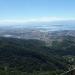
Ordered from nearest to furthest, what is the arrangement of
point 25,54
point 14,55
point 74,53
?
point 14,55 → point 25,54 → point 74,53

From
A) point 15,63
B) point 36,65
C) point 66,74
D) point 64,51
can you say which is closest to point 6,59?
point 15,63

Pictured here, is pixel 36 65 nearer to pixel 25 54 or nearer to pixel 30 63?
pixel 30 63

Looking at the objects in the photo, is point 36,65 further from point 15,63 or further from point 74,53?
point 74,53

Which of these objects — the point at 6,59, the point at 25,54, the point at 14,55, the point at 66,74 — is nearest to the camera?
the point at 66,74

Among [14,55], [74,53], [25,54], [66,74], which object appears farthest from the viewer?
[74,53]

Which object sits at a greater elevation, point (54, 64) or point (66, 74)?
point (66, 74)

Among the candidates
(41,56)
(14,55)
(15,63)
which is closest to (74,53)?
(41,56)

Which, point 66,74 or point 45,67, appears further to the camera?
point 45,67

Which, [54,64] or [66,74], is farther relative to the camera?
[54,64]

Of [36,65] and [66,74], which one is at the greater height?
[66,74]
